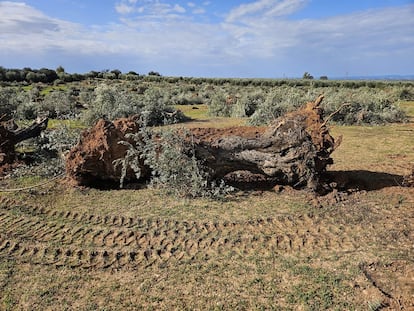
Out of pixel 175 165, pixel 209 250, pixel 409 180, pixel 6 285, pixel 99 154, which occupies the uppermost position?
pixel 99 154

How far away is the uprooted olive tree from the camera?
273 inches

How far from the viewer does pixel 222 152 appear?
23.7 feet

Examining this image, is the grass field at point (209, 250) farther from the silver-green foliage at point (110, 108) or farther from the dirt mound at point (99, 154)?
the silver-green foliage at point (110, 108)

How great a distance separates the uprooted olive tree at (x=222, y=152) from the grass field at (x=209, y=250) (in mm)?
416

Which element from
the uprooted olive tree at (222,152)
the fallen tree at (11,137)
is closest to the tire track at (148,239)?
the uprooted olive tree at (222,152)

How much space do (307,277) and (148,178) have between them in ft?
14.3

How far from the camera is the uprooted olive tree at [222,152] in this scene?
22.7 ft

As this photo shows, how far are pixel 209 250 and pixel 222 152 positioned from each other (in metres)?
2.65

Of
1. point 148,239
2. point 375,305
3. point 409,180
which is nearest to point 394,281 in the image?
point 375,305

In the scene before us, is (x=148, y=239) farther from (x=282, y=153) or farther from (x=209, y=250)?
(x=282, y=153)

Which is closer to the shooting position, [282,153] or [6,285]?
[6,285]

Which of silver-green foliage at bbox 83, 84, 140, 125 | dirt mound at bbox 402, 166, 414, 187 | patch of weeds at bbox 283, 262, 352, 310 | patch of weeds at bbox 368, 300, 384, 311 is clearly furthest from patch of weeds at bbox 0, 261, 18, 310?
silver-green foliage at bbox 83, 84, 140, 125

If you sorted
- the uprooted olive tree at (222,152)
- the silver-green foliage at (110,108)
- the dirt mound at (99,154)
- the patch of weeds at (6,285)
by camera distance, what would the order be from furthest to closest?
1. the silver-green foliage at (110,108)
2. the dirt mound at (99,154)
3. the uprooted olive tree at (222,152)
4. the patch of weeds at (6,285)

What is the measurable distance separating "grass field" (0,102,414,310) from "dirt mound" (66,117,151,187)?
37 centimetres
